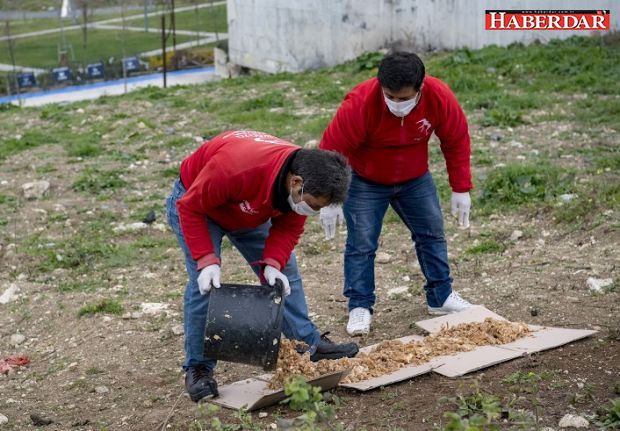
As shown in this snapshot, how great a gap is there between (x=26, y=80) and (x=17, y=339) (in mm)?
19035

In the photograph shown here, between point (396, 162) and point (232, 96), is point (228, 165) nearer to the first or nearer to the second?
point (396, 162)

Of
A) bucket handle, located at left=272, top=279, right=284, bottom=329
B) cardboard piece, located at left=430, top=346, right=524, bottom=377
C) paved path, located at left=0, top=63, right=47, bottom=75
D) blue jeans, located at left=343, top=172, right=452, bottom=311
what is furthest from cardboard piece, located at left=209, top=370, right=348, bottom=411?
paved path, located at left=0, top=63, right=47, bottom=75

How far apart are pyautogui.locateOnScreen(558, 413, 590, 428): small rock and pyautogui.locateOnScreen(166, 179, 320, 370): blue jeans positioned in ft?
4.21

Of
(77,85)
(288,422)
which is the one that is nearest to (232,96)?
(288,422)

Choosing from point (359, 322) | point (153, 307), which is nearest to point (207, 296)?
point (359, 322)

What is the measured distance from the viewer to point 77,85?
2444cm

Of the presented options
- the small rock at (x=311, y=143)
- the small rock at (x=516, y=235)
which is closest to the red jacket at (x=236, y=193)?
the small rock at (x=516, y=235)

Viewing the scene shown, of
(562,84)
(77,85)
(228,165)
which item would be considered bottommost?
(77,85)

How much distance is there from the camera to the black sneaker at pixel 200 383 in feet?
14.3

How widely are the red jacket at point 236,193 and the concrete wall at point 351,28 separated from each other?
30.8ft

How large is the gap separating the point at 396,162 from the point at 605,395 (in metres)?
1.64

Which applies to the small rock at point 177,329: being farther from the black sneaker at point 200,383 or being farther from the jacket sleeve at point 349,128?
the jacket sleeve at point 349,128

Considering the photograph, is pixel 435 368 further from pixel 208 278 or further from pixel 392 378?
pixel 208 278

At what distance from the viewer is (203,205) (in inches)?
158
